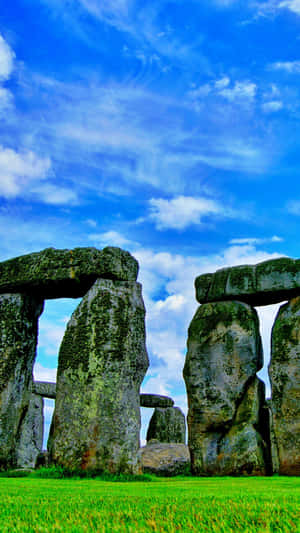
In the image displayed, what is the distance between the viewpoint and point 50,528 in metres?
2.91

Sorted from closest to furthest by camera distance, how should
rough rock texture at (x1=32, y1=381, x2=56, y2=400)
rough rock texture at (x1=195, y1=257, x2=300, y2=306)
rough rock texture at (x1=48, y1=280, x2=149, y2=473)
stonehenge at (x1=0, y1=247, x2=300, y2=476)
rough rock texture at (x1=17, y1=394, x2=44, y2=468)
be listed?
rough rock texture at (x1=48, y1=280, x2=149, y2=473) → stonehenge at (x1=0, y1=247, x2=300, y2=476) → rough rock texture at (x1=195, y1=257, x2=300, y2=306) → rough rock texture at (x1=17, y1=394, x2=44, y2=468) → rough rock texture at (x1=32, y1=381, x2=56, y2=400)

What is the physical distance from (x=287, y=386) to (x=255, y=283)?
226 cm

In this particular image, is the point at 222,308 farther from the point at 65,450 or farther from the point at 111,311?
the point at 65,450

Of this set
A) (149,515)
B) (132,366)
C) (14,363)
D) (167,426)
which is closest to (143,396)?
(167,426)

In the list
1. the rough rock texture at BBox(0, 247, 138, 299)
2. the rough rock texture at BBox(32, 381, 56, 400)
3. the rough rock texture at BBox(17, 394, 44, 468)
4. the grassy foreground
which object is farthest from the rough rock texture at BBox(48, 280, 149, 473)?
the rough rock texture at BBox(32, 381, 56, 400)

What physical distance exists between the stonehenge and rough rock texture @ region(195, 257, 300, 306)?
2cm

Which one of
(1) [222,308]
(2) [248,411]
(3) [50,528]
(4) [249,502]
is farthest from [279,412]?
(3) [50,528]

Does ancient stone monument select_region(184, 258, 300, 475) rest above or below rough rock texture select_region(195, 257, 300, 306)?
below

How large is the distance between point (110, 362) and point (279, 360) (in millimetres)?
4209

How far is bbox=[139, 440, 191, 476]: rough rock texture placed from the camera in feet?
38.8

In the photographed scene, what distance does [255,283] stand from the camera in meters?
11.6

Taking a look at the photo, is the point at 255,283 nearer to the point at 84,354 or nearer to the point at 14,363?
the point at 84,354

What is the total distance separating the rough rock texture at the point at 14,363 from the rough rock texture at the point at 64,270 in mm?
344

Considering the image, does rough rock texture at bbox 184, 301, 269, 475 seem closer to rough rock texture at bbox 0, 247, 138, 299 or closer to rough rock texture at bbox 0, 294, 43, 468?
rough rock texture at bbox 0, 247, 138, 299
